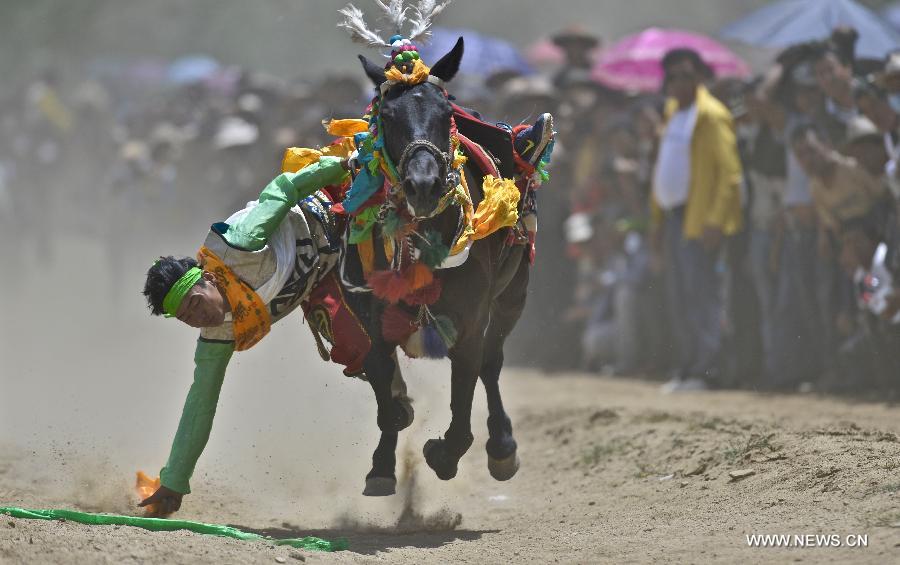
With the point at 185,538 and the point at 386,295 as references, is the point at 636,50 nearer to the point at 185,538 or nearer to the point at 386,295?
the point at 386,295

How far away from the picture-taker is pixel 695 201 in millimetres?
10789

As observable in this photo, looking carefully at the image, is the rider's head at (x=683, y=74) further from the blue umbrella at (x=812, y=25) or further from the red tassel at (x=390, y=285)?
the red tassel at (x=390, y=285)

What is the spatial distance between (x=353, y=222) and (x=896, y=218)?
14.3 ft

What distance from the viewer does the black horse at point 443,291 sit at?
19.4ft

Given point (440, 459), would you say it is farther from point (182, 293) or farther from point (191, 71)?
point (191, 71)

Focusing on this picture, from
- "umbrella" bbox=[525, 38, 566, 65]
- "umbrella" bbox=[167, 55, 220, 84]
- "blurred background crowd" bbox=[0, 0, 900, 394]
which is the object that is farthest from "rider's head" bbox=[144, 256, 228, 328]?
"umbrella" bbox=[167, 55, 220, 84]

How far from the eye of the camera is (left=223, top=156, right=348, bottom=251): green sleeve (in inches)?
253

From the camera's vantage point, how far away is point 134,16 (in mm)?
37844

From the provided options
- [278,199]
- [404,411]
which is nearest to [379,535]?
[404,411]

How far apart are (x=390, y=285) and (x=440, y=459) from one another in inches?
36.8

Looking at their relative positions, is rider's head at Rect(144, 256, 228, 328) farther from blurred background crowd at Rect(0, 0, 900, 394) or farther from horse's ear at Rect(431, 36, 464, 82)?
blurred background crowd at Rect(0, 0, 900, 394)

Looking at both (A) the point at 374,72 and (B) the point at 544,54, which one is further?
(B) the point at 544,54

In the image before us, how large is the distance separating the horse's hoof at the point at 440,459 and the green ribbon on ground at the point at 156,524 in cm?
90

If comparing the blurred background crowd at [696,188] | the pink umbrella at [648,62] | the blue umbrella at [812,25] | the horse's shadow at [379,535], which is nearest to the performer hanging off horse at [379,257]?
the horse's shadow at [379,535]
